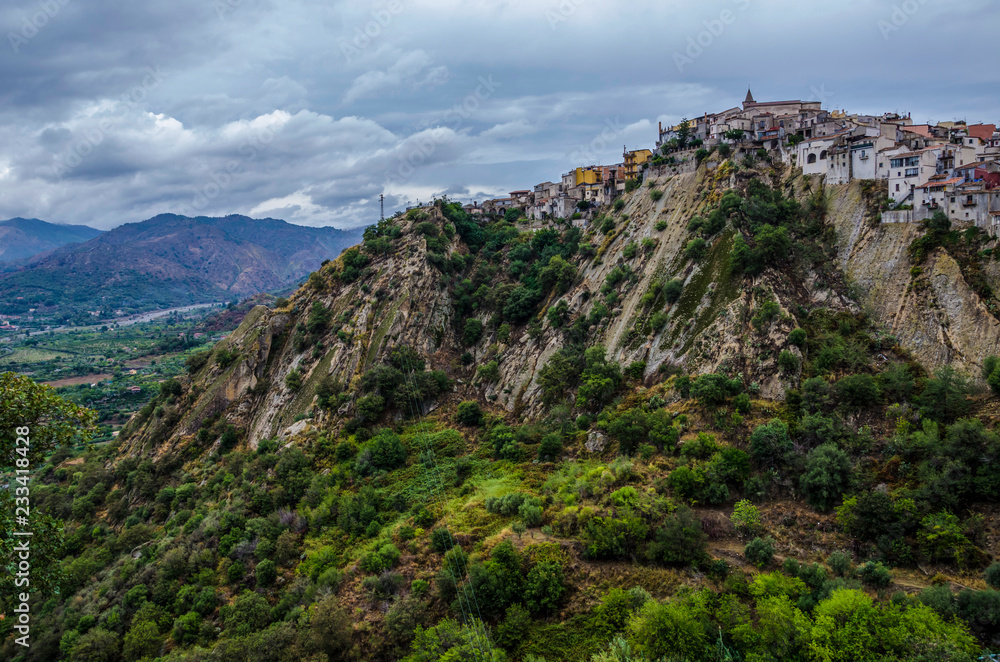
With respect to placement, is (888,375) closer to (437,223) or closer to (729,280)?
(729,280)

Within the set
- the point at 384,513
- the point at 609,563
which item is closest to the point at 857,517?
the point at 609,563

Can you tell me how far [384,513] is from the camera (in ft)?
120

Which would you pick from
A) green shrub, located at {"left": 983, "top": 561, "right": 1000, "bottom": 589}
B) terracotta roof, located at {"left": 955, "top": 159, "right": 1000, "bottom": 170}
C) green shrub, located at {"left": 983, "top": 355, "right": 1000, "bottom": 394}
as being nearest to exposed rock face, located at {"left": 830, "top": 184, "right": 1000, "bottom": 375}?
green shrub, located at {"left": 983, "top": 355, "right": 1000, "bottom": 394}

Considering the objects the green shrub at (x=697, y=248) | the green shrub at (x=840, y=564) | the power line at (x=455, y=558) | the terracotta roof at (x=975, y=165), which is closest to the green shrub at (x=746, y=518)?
the green shrub at (x=840, y=564)

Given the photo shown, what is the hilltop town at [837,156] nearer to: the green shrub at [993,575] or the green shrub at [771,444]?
the green shrub at [771,444]

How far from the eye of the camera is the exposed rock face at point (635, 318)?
33.7m

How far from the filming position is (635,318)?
4553 cm

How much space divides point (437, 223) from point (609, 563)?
49.3m

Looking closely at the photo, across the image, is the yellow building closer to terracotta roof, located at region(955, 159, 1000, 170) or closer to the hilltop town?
the hilltop town

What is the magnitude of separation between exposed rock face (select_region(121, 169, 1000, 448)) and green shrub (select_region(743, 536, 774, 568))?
10806 millimetres

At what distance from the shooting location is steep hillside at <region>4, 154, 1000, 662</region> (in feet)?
79.1

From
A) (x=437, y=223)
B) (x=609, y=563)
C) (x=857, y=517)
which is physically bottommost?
(x=609, y=563)

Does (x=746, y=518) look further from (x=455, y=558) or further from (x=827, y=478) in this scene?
(x=455, y=558)

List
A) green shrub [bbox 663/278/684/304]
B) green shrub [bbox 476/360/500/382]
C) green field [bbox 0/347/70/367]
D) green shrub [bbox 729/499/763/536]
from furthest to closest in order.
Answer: green field [bbox 0/347/70/367], green shrub [bbox 476/360/500/382], green shrub [bbox 663/278/684/304], green shrub [bbox 729/499/763/536]
